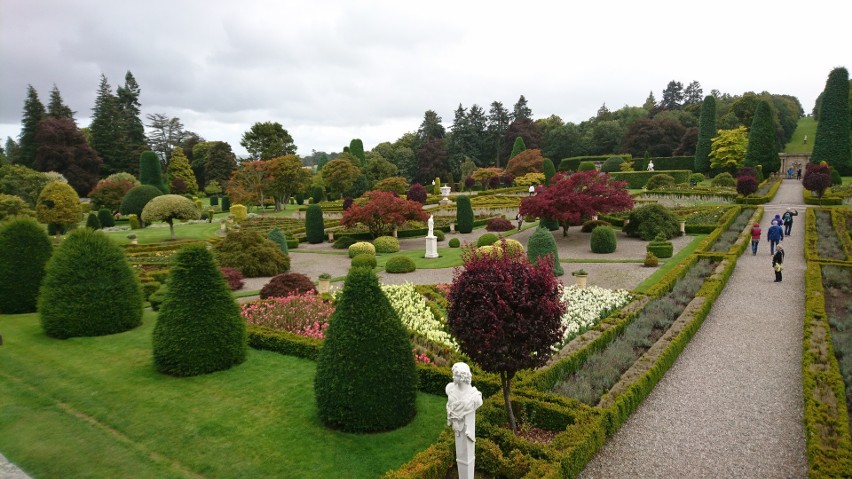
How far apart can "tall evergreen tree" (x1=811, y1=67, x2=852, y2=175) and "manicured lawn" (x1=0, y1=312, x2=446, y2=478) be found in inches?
2200

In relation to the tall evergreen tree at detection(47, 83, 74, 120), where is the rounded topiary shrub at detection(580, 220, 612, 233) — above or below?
below

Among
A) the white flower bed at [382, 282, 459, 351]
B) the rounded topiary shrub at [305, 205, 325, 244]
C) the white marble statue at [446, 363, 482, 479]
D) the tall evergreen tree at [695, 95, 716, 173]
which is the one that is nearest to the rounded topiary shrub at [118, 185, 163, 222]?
the rounded topiary shrub at [305, 205, 325, 244]

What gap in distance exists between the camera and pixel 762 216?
30688 mm

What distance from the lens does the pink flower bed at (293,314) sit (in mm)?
12141

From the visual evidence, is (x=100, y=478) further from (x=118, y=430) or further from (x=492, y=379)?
(x=492, y=379)

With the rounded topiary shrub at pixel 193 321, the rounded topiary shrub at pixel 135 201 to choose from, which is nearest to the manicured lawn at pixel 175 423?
the rounded topiary shrub at pixel 193 321

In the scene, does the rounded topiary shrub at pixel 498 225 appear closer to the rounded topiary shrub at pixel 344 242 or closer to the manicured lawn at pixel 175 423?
the rounded topiary shrub at pixel 344 242

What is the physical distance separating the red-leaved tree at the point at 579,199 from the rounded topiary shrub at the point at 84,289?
21.2 meters

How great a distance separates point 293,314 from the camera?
1299cm

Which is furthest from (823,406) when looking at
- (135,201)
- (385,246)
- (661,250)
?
(135,201)

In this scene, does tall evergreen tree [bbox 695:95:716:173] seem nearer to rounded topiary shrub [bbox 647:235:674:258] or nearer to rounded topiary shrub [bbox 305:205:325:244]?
rounded topiary shrub [bbox 647:235:674:258]

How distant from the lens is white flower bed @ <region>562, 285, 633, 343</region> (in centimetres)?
1228

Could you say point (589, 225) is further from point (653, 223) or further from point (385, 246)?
point (385, 246)

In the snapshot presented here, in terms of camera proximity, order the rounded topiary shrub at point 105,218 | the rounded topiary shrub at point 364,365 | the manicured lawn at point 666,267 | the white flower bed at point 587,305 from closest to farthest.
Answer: the rounded topiary shrub at point 364,365
the white flower bed at point 587,305
the manicured lawn at point 666,267
the rounded topiary shrub at point 105,218
